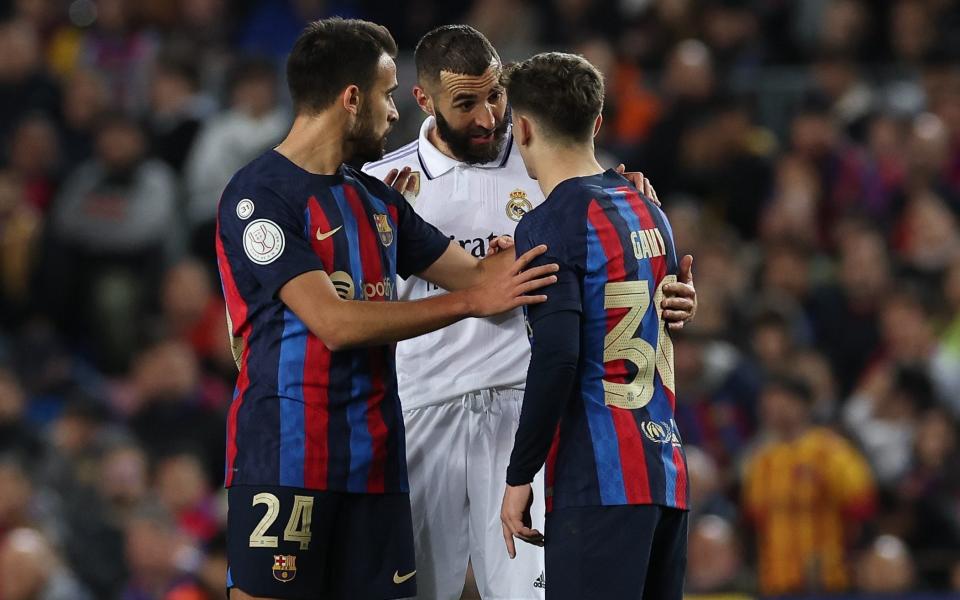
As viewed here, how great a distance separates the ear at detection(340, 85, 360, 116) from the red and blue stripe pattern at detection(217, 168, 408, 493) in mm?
231

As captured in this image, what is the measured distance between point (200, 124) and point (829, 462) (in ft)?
17.1

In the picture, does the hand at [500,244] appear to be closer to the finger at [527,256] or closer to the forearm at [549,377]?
the finger at [527,256]

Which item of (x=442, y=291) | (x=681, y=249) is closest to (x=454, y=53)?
(x=442, y=291)

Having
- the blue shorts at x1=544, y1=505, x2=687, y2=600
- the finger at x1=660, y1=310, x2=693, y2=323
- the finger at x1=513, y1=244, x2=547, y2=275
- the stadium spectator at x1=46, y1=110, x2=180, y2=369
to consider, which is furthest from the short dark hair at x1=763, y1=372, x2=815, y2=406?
the finger at x1=513, y1=244, x2=547, y2=275

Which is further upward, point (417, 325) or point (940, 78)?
point (940, 78)

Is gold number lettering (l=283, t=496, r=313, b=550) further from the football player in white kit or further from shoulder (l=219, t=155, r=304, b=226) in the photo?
the football player in white kit

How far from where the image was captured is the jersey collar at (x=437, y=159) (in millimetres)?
5539

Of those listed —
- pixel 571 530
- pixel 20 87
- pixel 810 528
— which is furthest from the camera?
pixel 20 87

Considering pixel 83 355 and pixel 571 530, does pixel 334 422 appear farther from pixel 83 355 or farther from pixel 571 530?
pixel 83 355

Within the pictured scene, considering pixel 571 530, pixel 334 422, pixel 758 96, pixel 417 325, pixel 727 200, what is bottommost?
pixel 571 530

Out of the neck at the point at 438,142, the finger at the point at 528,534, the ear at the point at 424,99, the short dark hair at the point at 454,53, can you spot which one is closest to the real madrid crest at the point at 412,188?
the neck at the point at 438,142

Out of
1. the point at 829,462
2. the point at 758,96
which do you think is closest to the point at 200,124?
the point at 758,96

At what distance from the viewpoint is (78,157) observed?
11422mm

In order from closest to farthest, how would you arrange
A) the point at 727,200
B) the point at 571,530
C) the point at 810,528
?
the point at 571,530, the point at 810,528, the point at 727,200
